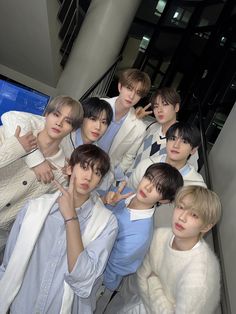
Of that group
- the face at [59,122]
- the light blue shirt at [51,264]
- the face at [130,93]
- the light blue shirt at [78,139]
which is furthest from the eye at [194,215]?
the face at [130,93]

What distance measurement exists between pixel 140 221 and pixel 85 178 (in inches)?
15.2

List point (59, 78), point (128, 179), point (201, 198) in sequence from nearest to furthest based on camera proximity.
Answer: point (201, 198)
point (128, 179)
point (59, 78)

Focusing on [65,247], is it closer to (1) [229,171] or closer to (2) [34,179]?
(2) [34,179]

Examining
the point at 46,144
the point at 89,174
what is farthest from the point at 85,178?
the point at 46,144

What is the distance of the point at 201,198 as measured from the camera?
4.98ft

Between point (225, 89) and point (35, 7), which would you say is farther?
point (225, 89)

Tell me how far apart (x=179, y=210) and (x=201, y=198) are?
12cm

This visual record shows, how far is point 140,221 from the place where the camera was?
168 cm

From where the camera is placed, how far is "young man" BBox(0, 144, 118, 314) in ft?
4.83

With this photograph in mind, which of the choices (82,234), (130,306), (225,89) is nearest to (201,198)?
(82,234)

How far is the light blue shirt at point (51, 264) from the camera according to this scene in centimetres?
154

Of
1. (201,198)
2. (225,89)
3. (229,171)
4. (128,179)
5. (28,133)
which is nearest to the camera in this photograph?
(201,198)

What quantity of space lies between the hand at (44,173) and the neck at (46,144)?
12 centimetres

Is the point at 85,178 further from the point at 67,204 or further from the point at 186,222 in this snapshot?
the point at 186,222
